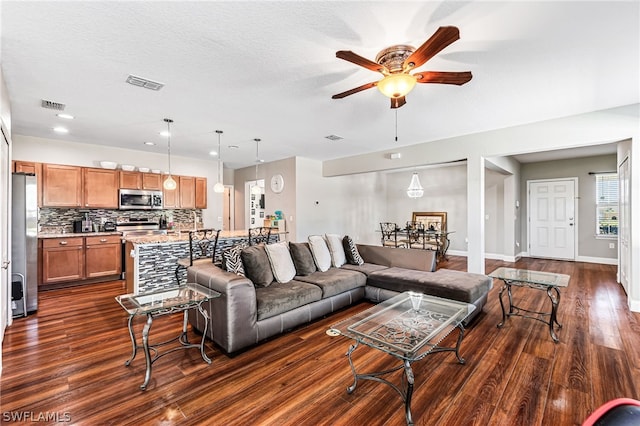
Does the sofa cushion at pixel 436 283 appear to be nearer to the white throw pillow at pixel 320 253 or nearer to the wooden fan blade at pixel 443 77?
the white throw pillow at pixel 320 253

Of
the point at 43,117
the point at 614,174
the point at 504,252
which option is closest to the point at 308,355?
the point at 43,117

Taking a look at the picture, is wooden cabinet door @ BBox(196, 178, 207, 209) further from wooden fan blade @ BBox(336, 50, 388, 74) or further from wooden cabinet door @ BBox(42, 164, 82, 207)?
wooden fan blade @ BBox(336, 50, 388, 74)

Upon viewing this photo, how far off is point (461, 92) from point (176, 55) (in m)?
2.89

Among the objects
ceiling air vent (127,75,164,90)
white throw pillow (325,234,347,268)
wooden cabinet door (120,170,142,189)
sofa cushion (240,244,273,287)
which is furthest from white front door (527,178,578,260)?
wooden cabinet door (120,170,142,189)

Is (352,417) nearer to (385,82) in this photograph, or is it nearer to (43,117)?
(385,82)

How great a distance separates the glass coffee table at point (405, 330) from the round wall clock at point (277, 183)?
15.9ft

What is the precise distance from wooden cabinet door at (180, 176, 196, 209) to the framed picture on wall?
6285 mm

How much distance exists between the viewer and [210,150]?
609cm

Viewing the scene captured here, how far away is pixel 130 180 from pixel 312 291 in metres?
4.74

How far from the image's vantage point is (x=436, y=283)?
3.43 m

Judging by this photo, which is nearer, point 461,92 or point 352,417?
point 352,417

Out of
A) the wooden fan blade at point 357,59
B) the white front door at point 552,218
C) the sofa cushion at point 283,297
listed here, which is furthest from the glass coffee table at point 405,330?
the white front door at point 552,218

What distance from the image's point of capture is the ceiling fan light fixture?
229 cm

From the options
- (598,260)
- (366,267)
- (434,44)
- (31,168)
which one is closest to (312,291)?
(366,267)
